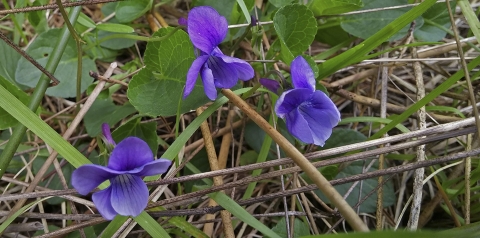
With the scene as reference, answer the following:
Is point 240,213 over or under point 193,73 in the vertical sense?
under

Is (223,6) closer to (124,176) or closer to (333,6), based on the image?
(333,6)

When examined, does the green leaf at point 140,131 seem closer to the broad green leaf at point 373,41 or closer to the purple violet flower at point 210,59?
the purple violet flower at point 210,59

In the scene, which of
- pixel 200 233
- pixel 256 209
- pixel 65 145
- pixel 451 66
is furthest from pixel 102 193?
pixel 451 66

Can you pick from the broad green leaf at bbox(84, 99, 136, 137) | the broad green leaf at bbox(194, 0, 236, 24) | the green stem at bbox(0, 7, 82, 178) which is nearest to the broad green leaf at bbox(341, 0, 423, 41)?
the broad green leaf at bbox(194, 0, 236, 24)

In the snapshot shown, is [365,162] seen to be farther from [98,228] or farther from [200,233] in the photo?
[98,228]

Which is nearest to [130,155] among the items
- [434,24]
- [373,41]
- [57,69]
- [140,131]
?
[140,131]

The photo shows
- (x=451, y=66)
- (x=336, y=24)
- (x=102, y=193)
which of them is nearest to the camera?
(x=102, y=193)
